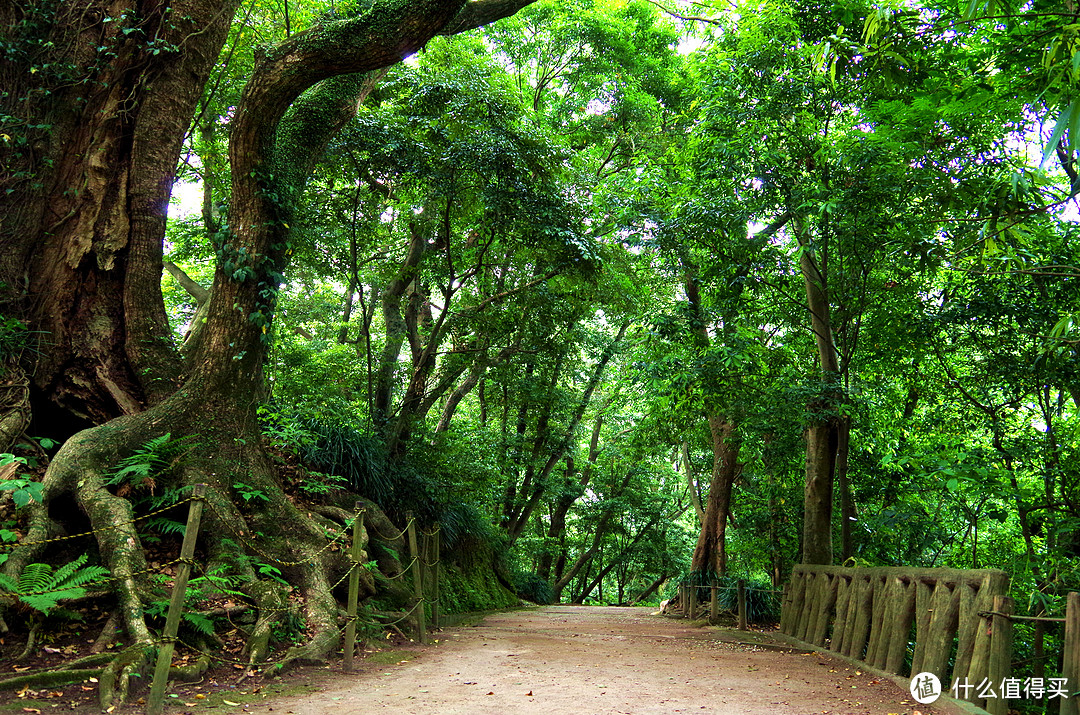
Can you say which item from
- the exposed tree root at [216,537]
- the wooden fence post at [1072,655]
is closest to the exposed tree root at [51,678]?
the exposed tree root at [216,537]

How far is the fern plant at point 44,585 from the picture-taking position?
14.3ft

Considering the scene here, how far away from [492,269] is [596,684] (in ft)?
31.1

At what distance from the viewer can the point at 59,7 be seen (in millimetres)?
7238

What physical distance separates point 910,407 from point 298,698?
424 inches

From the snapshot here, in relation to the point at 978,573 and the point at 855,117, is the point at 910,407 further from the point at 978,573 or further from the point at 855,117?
the point at 978,573

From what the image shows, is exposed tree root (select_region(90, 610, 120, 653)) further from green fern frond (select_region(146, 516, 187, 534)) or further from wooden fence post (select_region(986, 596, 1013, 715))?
wooden fence post (select_region(986, 596, 1013, 715))

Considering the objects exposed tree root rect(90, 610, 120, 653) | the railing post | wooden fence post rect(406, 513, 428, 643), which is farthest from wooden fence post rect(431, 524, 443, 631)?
exposed tree root rect(90, 610, 120, 653)

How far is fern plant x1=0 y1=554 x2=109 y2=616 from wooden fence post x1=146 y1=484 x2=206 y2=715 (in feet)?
2.52

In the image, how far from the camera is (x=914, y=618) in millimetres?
6684

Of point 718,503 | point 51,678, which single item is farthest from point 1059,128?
point 718,503

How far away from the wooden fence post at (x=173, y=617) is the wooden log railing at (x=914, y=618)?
516 centimetres

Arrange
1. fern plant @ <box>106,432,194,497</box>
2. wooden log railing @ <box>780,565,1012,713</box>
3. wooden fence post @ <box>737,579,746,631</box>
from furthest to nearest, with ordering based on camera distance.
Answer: wooden fence post @ <box>737,579,746,631</box> < fern plant @ <box>106,432,194,497</box> < wooden log railing @ <box>780,565,1012,713</box>

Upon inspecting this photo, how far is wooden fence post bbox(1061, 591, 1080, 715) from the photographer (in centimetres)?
397

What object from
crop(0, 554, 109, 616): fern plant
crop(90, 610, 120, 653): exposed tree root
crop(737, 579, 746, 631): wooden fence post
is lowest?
crop(737, 579, 746, 631): wooden fence post
